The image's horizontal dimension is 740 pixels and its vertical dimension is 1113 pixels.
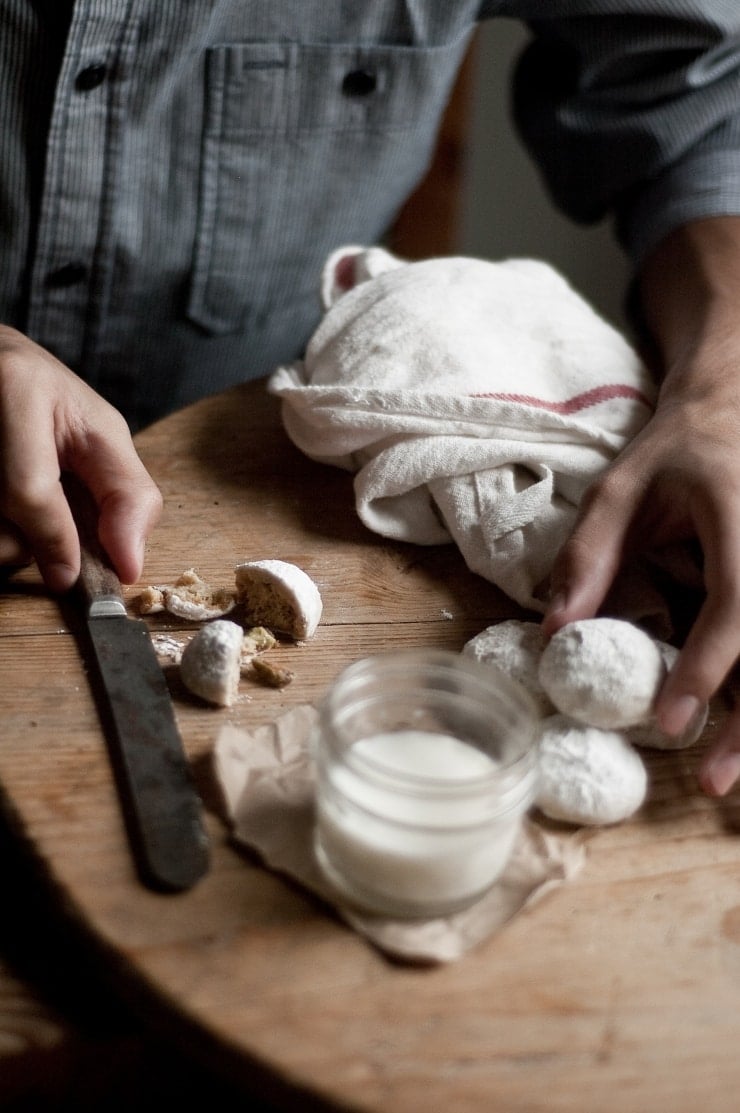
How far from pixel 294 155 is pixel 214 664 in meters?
0.85

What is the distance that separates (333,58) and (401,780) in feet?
3.36

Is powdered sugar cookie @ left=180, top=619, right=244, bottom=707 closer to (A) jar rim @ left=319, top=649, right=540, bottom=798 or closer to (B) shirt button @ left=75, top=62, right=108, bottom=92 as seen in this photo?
(A) jar rim @ left=319, top=649, right=540, bottom=798

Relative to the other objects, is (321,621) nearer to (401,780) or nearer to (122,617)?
(122,617)

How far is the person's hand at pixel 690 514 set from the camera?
0.74 m

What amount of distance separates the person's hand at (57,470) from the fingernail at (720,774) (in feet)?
1.60

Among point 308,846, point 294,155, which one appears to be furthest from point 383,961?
point 294,155

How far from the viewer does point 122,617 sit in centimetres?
82

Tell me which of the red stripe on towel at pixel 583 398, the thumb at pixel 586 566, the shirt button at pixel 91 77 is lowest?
the thumb at pixel 586 566

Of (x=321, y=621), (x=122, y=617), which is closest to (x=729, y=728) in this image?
(x=321, y=621)

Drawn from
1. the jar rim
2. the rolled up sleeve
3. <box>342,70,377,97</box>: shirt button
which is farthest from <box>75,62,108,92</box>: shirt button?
the jar rim

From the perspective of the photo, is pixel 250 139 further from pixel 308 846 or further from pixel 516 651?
pixel 308 846

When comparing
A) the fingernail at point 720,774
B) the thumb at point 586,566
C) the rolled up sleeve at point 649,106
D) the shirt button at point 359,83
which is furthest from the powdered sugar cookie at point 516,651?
the shirt button at point 359,83

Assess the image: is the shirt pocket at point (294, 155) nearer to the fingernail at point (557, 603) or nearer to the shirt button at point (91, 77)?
the shirt button at point (91, 77)

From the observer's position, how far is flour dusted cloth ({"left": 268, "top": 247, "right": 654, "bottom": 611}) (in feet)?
A: 3.02
